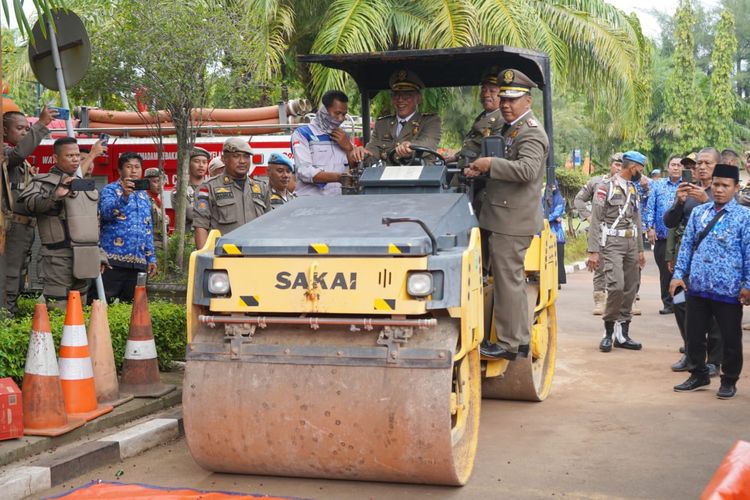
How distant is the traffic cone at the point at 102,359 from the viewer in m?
6.86

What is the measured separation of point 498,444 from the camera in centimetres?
648

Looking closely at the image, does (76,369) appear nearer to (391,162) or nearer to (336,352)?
(336,352)

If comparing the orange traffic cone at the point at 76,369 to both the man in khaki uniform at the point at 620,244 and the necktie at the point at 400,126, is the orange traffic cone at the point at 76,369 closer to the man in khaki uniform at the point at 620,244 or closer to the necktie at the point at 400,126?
the necktie at the point at 400,126

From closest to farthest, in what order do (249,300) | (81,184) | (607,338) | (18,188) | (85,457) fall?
1. (249,300)
2. (85,457)
3. (81,184)
4. (18,188)
5. (607,338)

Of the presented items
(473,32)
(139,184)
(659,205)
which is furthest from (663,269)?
(139,184)

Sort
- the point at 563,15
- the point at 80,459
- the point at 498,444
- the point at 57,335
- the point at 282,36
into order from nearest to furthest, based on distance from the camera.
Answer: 1. the point at 80,459
2. the point at 498,444
3. the point at 57,335
4. the point at 282,36
5. the point at 563,15

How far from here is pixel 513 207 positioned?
6715 millimetres

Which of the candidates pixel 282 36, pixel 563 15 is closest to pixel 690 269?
pixel 282 36

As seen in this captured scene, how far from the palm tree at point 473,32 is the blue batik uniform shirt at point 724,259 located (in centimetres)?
731

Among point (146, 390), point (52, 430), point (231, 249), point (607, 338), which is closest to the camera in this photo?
point (231, 249)

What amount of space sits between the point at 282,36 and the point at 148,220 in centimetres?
802

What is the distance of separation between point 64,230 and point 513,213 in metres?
3.61

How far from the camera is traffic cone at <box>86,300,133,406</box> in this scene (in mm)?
6855

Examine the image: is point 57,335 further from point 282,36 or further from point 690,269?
point 282,36
